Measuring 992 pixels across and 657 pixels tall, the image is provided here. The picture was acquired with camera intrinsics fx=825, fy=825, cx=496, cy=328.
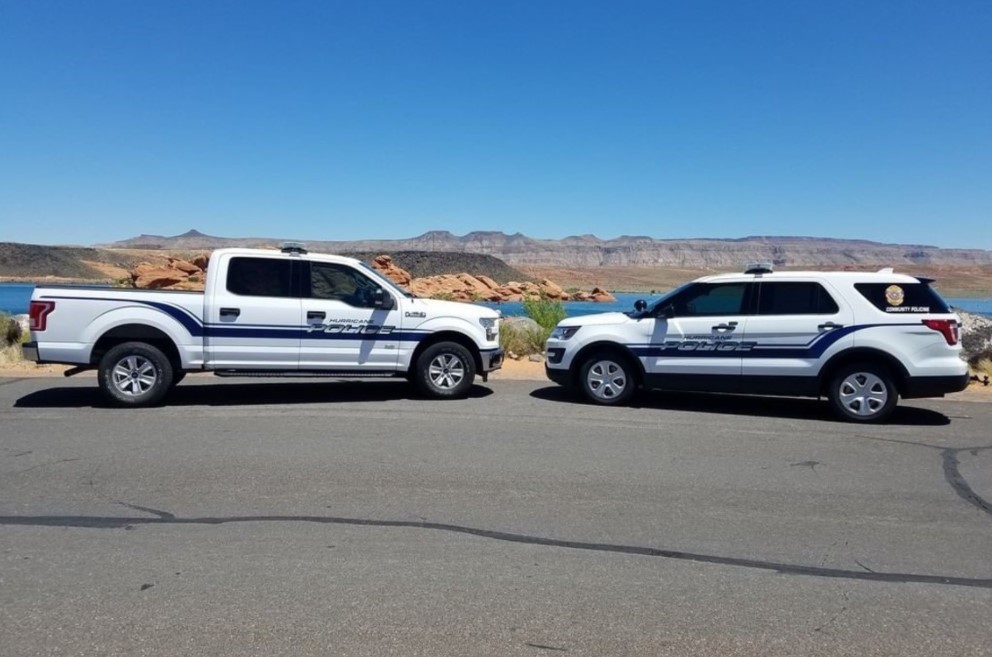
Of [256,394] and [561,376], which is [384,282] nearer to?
[256,394]

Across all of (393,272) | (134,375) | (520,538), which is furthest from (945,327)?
(393,272)

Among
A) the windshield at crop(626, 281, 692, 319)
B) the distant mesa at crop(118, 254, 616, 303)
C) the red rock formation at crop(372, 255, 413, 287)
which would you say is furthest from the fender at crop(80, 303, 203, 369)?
the red rock formation at crop(372, 255, 413, 287)

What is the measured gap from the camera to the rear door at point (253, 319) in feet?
35.2

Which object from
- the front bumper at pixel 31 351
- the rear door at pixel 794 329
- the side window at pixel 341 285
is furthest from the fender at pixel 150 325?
the rear door at pixel 794 329

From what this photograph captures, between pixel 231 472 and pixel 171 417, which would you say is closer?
pixel 231 472

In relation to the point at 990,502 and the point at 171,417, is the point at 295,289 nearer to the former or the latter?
the point at 171,417

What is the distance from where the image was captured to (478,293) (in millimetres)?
42875

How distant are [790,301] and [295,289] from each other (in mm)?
6511

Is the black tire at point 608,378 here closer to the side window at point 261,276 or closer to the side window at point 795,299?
the side window at point 795,299

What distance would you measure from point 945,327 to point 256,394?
9.19 m

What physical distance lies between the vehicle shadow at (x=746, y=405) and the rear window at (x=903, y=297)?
1458 mm

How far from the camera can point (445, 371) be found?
11.4m

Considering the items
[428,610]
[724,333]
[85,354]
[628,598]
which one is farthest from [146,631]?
[724,333]

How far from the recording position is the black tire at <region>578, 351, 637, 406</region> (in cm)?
1123
